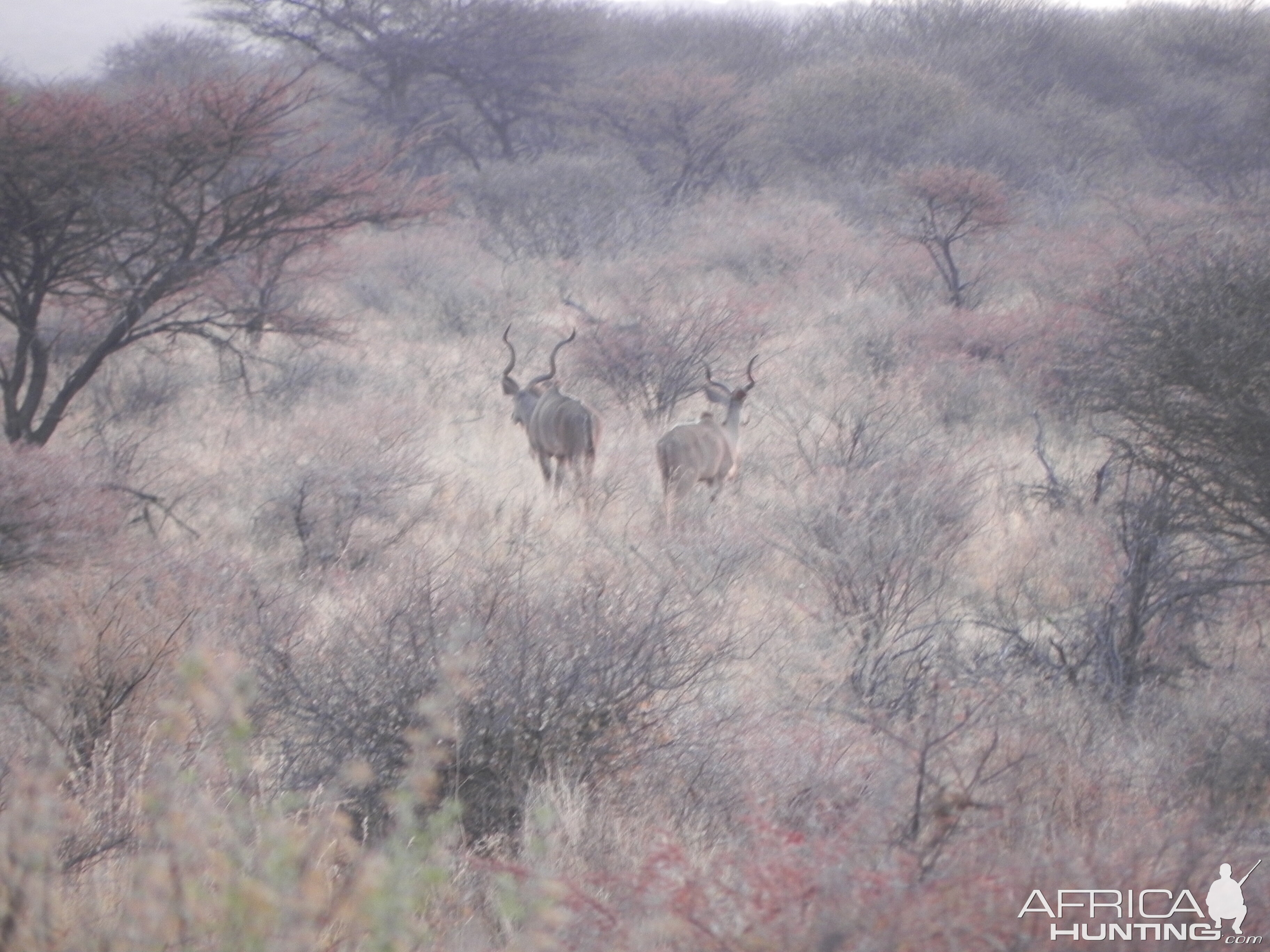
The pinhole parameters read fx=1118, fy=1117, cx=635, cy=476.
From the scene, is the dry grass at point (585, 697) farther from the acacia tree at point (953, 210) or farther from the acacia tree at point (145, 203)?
the acacia tree at point (953, 210)

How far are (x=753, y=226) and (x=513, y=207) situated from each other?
5.08 meters

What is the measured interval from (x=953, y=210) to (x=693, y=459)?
1234cm

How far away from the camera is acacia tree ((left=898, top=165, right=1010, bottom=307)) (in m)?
17.9

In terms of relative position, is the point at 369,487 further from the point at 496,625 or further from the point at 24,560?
the point at 496,625

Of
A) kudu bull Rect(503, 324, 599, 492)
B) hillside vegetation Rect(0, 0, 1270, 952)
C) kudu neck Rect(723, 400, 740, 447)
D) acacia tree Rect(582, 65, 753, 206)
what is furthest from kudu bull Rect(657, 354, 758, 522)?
acacia tree Rect(582, 65, 753, 206)

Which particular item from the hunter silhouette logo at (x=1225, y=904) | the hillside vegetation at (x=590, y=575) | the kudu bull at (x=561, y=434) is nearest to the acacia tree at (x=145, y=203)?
the hillside vegetation at (x=590, y=575)

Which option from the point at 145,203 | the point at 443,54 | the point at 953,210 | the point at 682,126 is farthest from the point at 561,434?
the point at 443,54

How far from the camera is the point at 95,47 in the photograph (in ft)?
263

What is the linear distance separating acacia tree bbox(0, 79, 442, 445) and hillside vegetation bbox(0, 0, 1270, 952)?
0.16 ft

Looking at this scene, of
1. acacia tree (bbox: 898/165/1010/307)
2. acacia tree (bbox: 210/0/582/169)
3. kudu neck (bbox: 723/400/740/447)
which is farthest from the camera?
acacia tree (bbox: 210/0/582/169)

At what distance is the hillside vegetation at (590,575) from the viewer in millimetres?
2746

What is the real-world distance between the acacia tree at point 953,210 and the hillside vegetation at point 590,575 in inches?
4.3

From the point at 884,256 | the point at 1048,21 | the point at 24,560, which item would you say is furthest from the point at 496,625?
the point at 1048,21

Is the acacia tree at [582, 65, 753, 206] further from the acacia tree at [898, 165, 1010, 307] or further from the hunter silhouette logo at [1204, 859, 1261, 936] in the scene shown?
the hunter silhouette logo at [1204, 859, 1261, 936]
